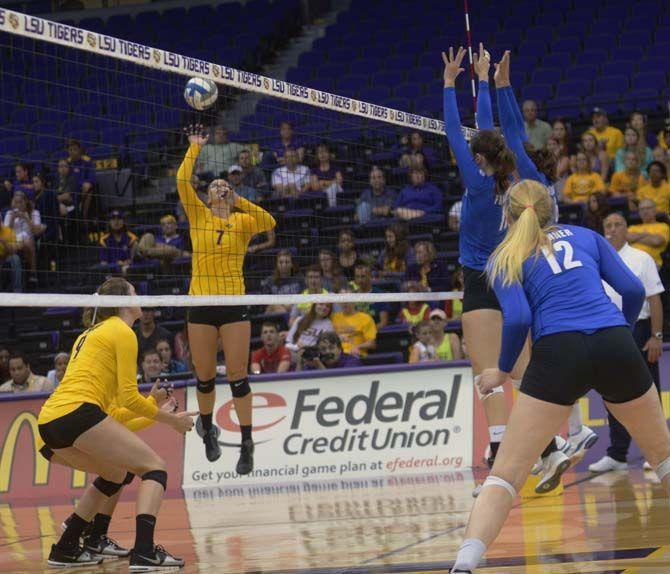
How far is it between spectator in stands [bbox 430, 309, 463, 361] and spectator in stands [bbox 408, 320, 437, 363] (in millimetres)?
42

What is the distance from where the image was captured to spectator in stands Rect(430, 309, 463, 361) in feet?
38.0

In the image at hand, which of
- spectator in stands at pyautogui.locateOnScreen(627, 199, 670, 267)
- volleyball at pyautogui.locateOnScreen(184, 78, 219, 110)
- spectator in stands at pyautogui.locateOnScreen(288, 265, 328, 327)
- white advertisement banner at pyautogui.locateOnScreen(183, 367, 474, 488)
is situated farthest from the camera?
spectator in stands at pyautogui.locateOnScreen(288, 265, 328, 327)

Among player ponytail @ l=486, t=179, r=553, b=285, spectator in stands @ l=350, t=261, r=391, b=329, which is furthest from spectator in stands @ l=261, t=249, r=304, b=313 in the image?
player ponytail @ l=486, t=179, r=553, b=285

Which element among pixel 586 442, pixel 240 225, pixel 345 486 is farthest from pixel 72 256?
pixel 586 442

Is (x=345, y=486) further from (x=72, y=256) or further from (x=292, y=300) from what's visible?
(x=72, y=256)

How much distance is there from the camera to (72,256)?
1529cm

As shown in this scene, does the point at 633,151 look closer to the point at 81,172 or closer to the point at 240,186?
the point at 240,186

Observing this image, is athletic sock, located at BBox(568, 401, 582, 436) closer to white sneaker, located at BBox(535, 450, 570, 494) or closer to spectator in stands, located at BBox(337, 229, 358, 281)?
white sneaker, located at BBox(535, 450, 570, 494)

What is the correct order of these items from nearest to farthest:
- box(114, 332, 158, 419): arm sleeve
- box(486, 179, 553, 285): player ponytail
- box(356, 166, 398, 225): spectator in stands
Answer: box(486, 179, 553, 285): player ponytail, box(114, 332, 158, 419): arm sleeve, box(356, 166, 398, 225): spectator in stands

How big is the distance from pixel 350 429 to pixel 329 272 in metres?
1.89

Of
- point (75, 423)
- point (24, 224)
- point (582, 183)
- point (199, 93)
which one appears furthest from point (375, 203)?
point (75, 423)

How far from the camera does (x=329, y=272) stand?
12.1m

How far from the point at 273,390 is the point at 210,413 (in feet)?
8.15

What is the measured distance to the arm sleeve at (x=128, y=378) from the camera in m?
6.38
